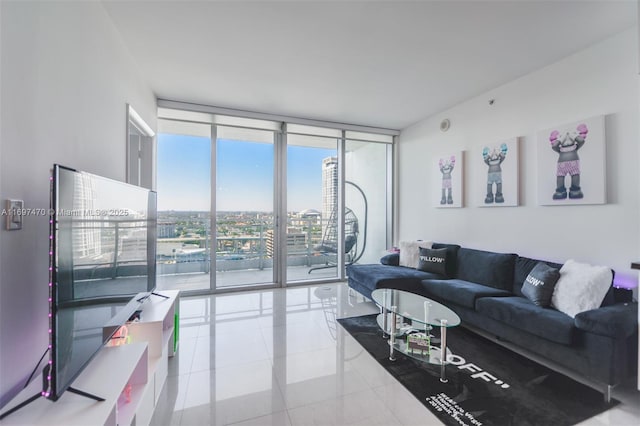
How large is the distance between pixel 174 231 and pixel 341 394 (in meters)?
3.39

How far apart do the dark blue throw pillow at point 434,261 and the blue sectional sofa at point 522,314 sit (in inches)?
3.3

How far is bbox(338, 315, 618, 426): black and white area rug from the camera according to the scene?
1.67 meters


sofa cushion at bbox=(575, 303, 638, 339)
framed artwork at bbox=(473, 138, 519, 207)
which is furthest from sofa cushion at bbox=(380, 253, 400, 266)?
sofa cushion at bbox=(575, 303, 638, 339)

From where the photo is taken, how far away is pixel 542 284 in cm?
240

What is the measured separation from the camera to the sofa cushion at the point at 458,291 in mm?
2730

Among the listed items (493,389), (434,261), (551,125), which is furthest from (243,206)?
(551,125)

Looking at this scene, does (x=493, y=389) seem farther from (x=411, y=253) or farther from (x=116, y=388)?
(x=116, y=388)

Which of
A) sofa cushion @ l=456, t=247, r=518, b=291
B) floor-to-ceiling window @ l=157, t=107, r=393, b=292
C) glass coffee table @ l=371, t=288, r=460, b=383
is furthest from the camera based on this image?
floor-to-ceiling window @ l=157, t=107, r=393, b=292

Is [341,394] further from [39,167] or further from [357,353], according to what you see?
[39,167]

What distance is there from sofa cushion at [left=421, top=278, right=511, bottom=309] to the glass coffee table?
1.40 feet

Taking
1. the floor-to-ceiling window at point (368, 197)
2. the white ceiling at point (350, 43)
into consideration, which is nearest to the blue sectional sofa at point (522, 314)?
the floor-to-ceiling window at point (368, 197)

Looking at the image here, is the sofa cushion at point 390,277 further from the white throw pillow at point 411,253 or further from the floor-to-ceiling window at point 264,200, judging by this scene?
the floor-to-ceiling window at point 264,200

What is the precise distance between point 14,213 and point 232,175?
3.29 metres

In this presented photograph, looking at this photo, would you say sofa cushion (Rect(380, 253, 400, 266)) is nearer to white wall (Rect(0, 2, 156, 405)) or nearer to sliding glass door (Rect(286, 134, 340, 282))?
sliding glass door (Rect(286, 134, 340, 282))
